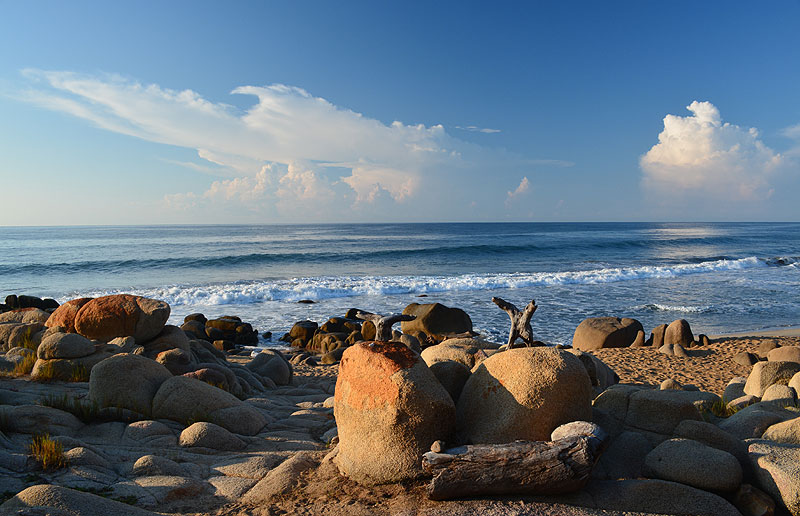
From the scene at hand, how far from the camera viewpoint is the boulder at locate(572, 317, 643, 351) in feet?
46.1

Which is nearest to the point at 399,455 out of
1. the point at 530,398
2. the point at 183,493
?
the point at 530,398

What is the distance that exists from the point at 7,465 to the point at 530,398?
14.6 ft

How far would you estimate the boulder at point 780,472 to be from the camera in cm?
364

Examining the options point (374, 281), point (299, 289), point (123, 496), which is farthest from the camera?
point (374, 281)

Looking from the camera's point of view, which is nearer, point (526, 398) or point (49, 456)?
point (526, 398)

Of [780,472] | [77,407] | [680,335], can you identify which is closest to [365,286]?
[680,335]

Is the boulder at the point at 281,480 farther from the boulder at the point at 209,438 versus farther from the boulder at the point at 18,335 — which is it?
the boulder at the point at 18,335

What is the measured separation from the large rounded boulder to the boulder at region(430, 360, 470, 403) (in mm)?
379

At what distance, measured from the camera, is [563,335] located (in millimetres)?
15484

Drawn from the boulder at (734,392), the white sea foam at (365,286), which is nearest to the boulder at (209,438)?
the boulder at (734,392)

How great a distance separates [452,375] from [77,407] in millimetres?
4742

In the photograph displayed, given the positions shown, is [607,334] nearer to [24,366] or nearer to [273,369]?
[273,369]

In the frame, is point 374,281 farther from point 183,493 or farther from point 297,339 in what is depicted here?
point 183,493

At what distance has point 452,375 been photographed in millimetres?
4801
